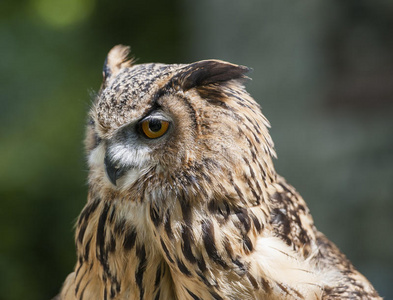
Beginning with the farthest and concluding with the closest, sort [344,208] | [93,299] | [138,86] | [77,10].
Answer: [77,10] < [344,208] < [93,299] < [138,86]

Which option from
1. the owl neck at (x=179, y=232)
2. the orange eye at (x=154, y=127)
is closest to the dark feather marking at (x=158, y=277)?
the owl neck at (x=179, y=232)

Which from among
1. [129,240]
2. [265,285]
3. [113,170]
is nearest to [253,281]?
[265,285]

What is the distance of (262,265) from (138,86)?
60 centimetres

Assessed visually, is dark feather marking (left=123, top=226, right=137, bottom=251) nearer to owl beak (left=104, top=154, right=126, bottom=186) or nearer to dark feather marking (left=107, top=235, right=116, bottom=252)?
dark feather marking (left=107, top=235, right=116, bottom=252)

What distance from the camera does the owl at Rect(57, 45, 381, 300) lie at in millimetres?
1464

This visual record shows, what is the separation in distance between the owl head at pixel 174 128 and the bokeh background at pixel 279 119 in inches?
112

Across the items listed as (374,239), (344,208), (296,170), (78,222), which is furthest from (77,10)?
(78,222)

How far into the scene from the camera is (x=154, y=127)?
1452 millimetres

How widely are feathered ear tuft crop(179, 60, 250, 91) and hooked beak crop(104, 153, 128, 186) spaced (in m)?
0.28

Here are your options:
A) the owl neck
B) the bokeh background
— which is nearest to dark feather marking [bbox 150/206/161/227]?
the owl neck

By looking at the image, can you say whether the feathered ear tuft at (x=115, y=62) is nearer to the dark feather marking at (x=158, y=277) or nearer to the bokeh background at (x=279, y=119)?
the dark feather marking at (x=158, y=277)

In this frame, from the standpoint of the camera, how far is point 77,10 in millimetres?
4820

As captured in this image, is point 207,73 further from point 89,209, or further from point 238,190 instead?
point 89,209

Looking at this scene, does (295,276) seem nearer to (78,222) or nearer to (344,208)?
(78,222)
